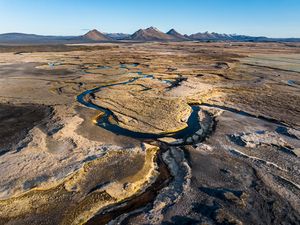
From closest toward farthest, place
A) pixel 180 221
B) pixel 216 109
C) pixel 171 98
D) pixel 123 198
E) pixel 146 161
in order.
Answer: pixel 180 221
pixel 123 198
pixel 146 161
pixel 216 109
pixel 171 98

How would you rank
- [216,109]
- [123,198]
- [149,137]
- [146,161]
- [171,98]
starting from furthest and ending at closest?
[171,98] < [216,109] < [149,137] < [146,161] < [123,198]

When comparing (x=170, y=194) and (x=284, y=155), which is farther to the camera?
(x=284, y=155)

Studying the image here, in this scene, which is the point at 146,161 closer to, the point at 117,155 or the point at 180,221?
the point at 117,155

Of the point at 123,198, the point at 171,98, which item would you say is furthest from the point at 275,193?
the point at 171,98

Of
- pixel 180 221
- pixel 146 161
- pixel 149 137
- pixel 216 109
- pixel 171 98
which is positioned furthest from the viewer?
pixel 171 98

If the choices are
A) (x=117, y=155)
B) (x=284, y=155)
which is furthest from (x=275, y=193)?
(x=117, y=155)

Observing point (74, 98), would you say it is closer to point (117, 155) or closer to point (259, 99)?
point (117, 155)
